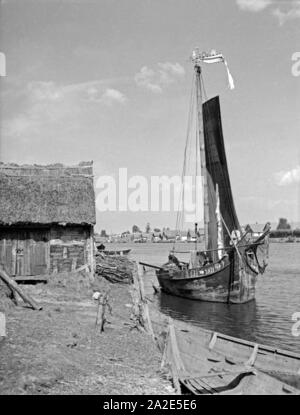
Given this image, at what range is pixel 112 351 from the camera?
11500 mm

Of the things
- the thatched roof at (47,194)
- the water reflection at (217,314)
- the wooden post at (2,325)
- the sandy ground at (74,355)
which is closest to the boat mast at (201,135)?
the water reflection at (217,314)

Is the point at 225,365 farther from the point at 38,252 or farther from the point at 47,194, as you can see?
the point at 47,194

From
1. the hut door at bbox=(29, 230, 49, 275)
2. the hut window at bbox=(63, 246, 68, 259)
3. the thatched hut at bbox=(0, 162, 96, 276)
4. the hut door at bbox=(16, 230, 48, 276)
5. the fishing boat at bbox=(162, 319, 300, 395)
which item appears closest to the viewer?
the fishing boat at bbox=(162, 319, 300, 395)

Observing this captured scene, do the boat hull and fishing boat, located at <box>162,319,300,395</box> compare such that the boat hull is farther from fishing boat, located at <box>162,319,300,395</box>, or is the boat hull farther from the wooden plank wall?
fishing boat, located at <box>162,319,300,395</box>

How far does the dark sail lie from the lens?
102ft

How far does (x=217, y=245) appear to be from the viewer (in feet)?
102

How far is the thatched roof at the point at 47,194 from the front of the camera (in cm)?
1958

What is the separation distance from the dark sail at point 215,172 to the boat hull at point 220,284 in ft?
7.89

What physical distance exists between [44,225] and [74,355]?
10.1m

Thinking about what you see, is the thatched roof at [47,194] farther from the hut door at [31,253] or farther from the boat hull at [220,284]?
the boat hull at [220,284]

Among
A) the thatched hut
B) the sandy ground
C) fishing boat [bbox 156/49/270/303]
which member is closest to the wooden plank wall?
the thatched hut

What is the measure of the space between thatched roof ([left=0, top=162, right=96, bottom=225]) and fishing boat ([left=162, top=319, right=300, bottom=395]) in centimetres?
786
